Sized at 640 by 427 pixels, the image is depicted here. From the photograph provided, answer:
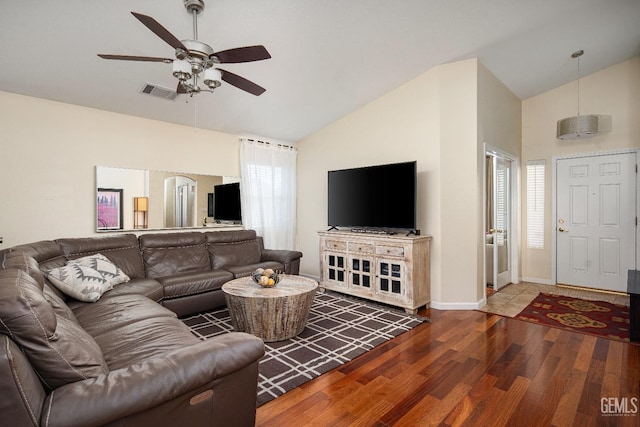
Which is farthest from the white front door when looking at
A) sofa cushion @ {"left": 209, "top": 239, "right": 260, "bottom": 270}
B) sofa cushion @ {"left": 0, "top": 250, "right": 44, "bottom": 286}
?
sofa cushion @ {"left": 0, "top": 250, "right": 44, "bottom": 286}

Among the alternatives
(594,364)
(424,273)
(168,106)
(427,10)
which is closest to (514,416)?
(594,364)

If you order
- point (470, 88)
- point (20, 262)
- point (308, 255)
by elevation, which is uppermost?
point (470, 88)

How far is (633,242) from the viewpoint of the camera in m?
4.39

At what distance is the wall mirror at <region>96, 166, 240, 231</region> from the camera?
3.85 m

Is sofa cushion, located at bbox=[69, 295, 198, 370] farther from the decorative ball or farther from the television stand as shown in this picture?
the television stand

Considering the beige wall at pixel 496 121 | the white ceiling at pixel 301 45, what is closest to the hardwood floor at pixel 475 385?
the beige wall at pixel 496 121

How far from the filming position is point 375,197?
4.21m

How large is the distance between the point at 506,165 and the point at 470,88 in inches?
73.5

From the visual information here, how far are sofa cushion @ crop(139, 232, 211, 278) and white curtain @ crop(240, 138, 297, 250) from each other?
100cm

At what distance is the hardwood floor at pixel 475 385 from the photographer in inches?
74.1

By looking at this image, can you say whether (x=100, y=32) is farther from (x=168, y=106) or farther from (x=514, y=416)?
(x=514, y=416)

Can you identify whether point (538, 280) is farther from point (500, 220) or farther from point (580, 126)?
point (580, 126)

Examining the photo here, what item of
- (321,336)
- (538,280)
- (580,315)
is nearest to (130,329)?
(321,336)

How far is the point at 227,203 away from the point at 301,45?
8.79 ft
